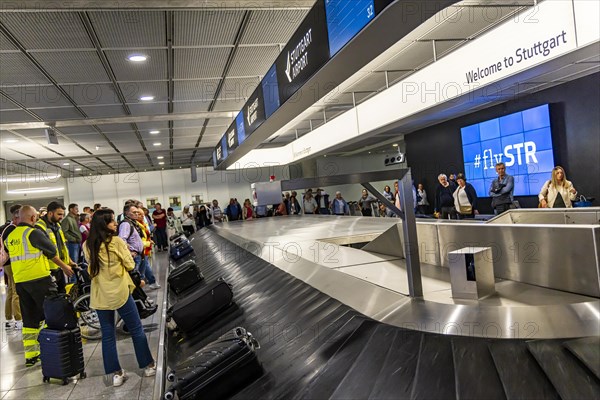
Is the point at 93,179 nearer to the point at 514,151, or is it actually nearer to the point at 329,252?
the point at 514,151

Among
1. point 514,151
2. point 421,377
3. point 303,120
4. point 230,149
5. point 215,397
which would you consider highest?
point 303,120

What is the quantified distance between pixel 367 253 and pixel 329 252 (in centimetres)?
42

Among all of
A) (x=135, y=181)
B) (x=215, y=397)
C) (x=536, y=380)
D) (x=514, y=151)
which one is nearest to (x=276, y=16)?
(x=215, y=397)

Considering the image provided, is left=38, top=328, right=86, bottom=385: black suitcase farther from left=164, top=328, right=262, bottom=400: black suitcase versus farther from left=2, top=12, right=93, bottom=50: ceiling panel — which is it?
left=2, top=12, right=93, bottom=50: ceiling panel

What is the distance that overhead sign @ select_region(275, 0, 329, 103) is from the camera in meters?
3.59

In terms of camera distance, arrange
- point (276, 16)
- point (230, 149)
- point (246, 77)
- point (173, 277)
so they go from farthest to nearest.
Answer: point (230, 149) < point (246, 77) < point (173, 277) < point (276, 16)

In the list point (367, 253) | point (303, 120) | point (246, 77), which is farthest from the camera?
point (303, 120)

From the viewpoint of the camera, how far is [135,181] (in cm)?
2353

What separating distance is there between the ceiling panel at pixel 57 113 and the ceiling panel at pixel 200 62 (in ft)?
9.74

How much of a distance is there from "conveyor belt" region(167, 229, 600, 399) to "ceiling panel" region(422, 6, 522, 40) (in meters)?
4.39

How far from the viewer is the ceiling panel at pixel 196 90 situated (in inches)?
310

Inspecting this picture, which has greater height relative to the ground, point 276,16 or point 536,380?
point 276,16

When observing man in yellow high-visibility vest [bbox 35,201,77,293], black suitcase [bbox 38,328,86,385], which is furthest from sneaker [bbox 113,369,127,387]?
man in yellow high-visibility vest [bbox 35,201,77,293]

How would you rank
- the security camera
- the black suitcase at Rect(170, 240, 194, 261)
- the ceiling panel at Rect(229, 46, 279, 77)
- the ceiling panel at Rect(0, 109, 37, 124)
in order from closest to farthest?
the ceiling panel at Rect(229, 46, 279, 77) → the ceiling panel at Rect(0, 109, 37, 124) → the black suitcase at Rect(170, 240, 194, 261) → the security camera
